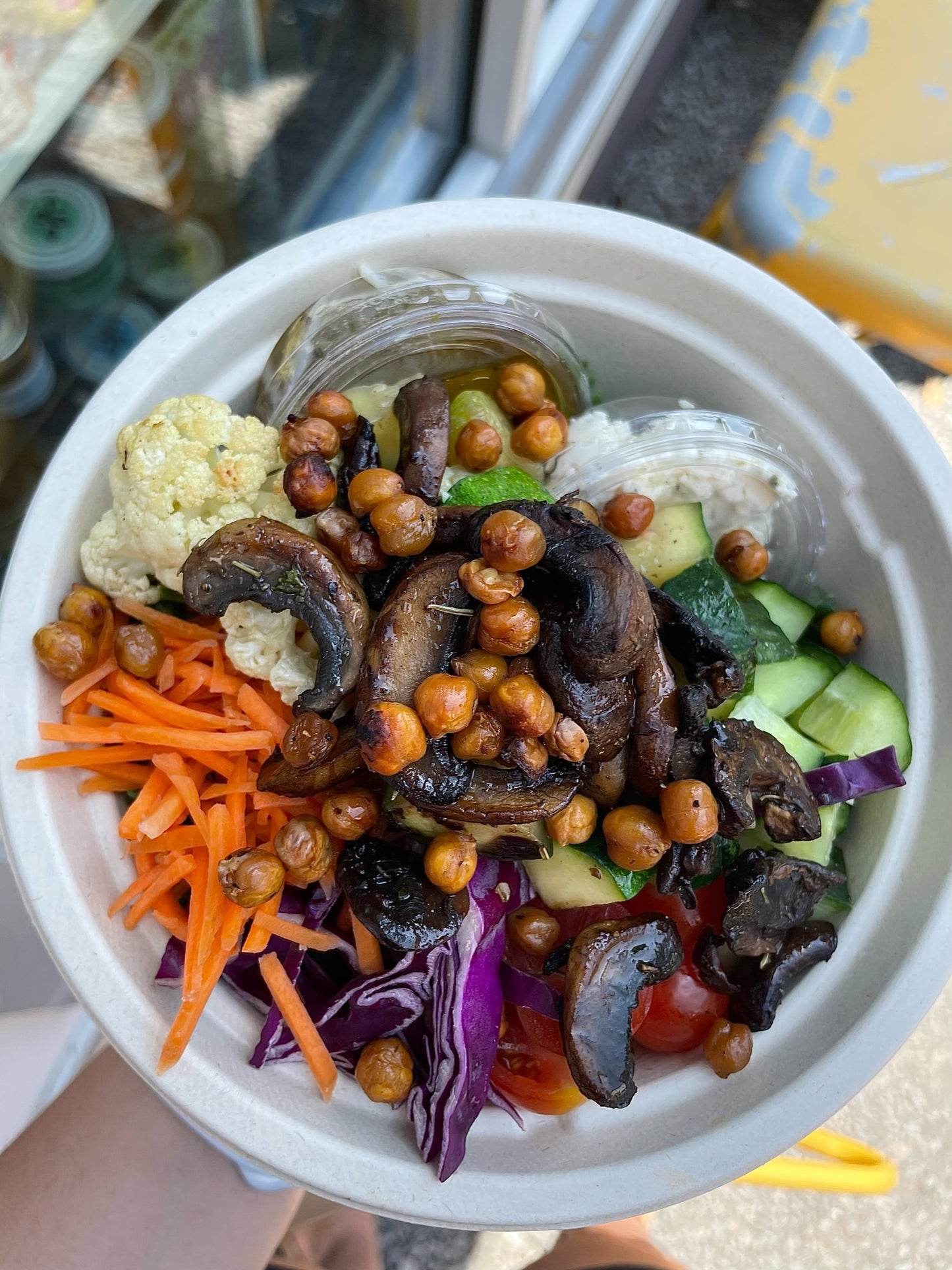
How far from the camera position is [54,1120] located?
162cm

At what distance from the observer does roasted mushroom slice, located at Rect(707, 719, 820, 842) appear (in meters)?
1.10

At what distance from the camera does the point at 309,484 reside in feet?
3.68

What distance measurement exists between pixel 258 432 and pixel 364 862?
0.54 metres

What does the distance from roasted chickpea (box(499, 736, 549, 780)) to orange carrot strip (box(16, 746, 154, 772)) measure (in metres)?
0.45

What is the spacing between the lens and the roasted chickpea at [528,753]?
1032 millimetres

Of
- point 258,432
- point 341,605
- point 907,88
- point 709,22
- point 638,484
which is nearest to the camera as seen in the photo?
point 341,605

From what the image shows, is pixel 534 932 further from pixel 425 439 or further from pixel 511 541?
pixel 425 439

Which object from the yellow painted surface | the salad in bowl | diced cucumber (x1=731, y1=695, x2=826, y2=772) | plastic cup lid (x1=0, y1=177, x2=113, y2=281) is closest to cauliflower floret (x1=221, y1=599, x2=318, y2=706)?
the salad in bowl

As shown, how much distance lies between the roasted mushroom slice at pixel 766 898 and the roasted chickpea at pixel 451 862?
12.5 inches

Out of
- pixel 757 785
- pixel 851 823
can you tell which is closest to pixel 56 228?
pixel 757 785

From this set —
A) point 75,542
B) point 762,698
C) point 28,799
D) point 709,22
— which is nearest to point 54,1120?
point 28,799

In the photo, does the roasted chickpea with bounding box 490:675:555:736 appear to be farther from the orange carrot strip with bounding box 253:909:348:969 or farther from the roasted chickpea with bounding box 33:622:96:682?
the roasted chickpea with bounding box 33:622:96:682

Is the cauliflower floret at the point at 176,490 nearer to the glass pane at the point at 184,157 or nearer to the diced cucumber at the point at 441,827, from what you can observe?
the diced cucumber at the point at 441,827

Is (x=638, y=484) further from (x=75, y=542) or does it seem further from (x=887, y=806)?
(x=75, y=542)
